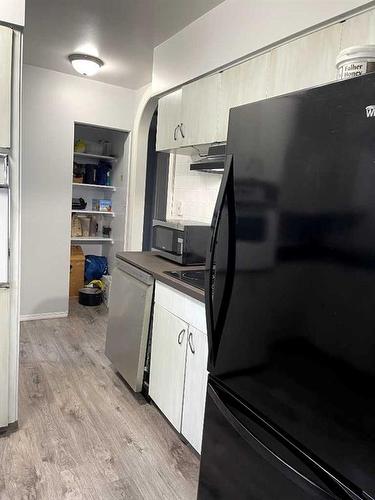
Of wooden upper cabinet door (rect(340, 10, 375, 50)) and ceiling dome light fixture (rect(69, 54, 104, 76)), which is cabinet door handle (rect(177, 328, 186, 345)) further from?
ceiling dome light fixture (rect(69, 54, 104, 76))

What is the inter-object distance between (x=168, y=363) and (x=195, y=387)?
0.97 feet

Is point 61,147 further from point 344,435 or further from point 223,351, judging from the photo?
point 344,435

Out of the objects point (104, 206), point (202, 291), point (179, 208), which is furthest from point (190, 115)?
point (104, 206)

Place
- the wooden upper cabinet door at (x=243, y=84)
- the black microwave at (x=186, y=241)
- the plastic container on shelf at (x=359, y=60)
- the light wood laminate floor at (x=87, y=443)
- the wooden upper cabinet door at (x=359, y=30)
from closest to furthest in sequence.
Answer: the plastic container on shelf at (x=359, y=60) < the wooden upper cabinet door at (x=359, y=30) < the light wood laminate floor at (x=87, y=443) < the wooden upper cabinet door at (x=243, y=84) < the black microwave at (x=186, y=241)

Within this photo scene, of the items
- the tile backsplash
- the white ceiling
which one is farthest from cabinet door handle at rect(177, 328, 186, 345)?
the white ceiling

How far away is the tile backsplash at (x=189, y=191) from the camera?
297cm

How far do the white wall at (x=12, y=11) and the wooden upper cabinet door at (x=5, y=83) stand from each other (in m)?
0.05

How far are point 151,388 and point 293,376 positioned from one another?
1.59 m

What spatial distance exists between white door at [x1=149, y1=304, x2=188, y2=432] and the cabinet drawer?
0.13 ft

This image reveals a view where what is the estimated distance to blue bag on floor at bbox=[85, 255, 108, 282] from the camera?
4781mm

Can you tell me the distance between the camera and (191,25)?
2.56 meters

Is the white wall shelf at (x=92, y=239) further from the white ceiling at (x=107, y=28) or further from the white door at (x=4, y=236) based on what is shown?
the white door at (x=4, y=236)

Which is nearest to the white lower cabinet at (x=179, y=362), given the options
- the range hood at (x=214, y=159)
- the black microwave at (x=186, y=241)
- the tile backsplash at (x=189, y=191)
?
the black microwave at (x=186, y=241)

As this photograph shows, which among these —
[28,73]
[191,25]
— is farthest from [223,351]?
[28,73]
